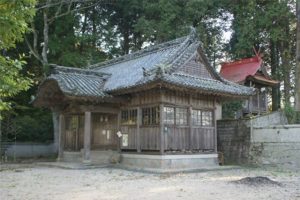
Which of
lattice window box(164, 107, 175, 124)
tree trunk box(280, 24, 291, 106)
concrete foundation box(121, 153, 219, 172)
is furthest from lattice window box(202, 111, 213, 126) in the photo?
tree trunk box(280, 24, 291, 106)

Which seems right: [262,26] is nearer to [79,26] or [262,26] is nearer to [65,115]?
[79,26]

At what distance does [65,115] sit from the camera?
20328mm

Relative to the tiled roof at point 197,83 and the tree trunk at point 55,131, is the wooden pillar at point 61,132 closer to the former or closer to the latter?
Answer: the tiled roof at point 197,83

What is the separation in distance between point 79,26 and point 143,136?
18177 millimetres

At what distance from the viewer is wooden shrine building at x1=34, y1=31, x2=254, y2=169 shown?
1652 cm

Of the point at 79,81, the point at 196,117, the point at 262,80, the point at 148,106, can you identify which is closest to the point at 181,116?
the point at 196,117

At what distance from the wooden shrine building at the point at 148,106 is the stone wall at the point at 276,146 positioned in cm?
211

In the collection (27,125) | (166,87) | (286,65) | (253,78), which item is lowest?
(27,125)

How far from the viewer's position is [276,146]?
722 inches

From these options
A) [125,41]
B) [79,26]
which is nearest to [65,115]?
[79,26]

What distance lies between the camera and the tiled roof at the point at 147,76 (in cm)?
1638

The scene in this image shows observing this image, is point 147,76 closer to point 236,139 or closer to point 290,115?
point 236,139

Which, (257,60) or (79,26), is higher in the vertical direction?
(79,26)

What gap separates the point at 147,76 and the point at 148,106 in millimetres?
1484
